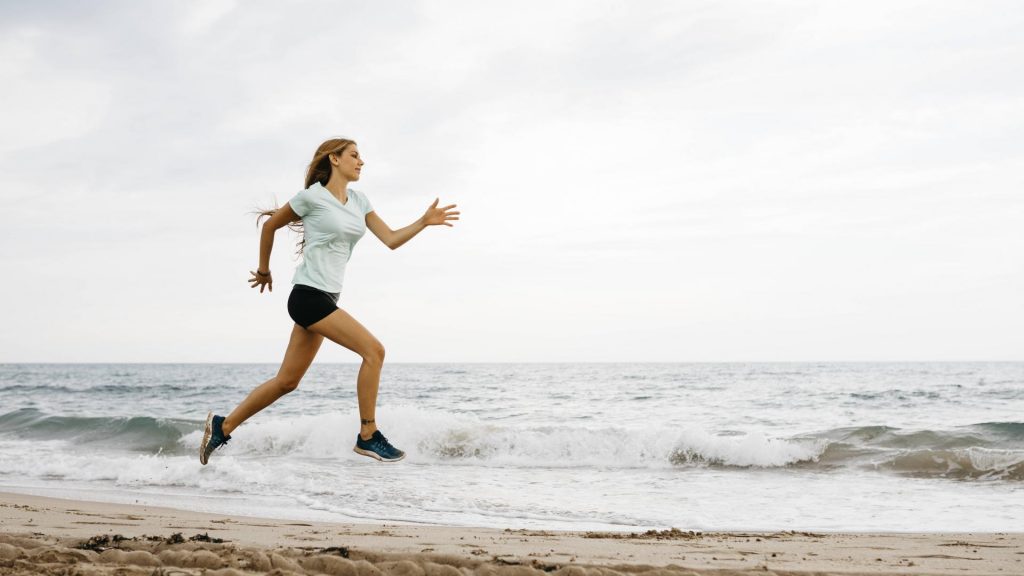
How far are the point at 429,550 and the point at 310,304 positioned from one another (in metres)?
1.57

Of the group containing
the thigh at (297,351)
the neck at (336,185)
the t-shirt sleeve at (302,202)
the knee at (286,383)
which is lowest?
the knee at (286,383)

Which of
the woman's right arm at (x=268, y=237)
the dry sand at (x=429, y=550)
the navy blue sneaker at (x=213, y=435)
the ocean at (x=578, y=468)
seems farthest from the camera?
the ocean at (x=578, y=468)

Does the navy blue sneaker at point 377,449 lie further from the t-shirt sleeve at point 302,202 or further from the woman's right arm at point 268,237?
the t-shirt sleeve at point 302,202

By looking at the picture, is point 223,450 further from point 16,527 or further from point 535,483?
point 16,527

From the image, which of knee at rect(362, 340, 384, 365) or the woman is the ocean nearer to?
the woman

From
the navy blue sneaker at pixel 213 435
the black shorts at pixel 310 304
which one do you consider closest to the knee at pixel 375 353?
the black shorts at pixel 310 304

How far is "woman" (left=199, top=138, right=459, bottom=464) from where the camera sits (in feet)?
15.1

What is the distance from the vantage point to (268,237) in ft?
15.8

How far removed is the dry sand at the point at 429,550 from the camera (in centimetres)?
409

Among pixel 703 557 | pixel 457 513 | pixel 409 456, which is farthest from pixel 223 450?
pixel 703 557

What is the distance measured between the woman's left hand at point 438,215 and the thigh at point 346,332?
2.34ft

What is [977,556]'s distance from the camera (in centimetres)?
512

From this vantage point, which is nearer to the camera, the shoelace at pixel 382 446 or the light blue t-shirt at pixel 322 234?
the light blue t-shirt at pixel 322 234

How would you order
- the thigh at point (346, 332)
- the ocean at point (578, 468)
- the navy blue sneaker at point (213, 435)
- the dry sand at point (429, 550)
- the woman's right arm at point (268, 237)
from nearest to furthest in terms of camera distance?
1. the dry sand at point (429, 550)
2. the thigh at point (346, 332)
3. the woman's right arm at point (268, 237)
4. the navy blue sneaker at point (213, 435)
5. the ocean at point (578, 468)
